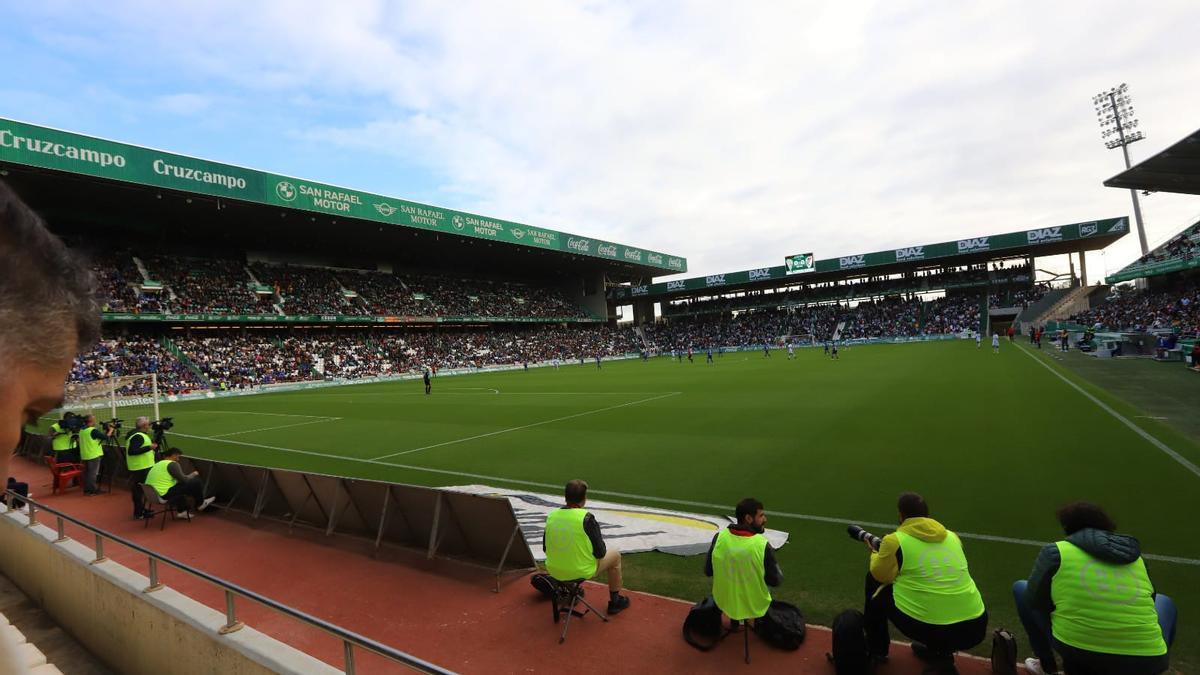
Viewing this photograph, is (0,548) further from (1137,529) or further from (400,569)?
(1137,529)

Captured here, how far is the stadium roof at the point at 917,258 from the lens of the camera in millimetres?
58125

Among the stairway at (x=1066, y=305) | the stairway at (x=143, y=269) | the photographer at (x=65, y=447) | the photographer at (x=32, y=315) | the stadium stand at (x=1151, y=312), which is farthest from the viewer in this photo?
the stairway at (x=1066, y=305)

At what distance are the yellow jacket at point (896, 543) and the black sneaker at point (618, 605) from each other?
2.50 m

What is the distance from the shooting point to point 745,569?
5098 millimetres

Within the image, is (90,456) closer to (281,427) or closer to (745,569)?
(281,427)

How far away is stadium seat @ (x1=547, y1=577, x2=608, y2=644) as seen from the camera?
19.1 feet

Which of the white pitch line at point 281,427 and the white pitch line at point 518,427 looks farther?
the white pitch line at point 281,427

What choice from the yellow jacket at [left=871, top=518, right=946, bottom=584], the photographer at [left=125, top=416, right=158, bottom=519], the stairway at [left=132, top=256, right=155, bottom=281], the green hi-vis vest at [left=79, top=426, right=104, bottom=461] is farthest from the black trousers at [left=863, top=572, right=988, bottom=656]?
the stairway at [left=132, top=256, right=155, bottom=281]

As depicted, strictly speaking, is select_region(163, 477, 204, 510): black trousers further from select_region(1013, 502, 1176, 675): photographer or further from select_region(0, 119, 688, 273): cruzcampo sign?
select_region(0, 119, 688, 273): cruzcampo sign

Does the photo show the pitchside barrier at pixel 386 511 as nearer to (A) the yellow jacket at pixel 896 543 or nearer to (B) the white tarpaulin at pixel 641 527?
(B) the white tarpaulin at pixel 641 527

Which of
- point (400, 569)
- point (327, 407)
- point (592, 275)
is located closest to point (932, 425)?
point (400, 569)

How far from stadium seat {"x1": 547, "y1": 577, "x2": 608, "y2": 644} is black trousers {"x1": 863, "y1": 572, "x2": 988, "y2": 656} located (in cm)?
247

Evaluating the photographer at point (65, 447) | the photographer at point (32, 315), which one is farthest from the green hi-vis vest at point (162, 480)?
the photographer at point (32, 315)

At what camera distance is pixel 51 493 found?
1260 cm
